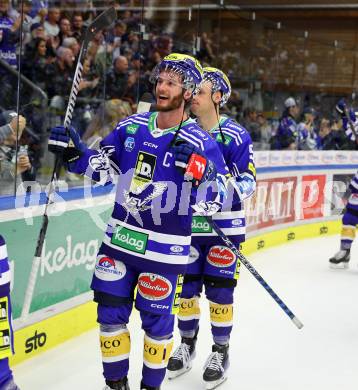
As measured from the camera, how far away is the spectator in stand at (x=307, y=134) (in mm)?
9766

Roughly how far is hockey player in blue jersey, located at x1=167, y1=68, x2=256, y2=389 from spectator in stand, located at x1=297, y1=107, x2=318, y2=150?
249 inches

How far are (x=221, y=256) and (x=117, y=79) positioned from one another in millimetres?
3652

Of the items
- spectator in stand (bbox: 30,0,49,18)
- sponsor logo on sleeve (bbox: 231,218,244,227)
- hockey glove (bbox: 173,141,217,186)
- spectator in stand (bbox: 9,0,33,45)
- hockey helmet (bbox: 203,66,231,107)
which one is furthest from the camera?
spectator in stand (bbox: 30,0,49,18)

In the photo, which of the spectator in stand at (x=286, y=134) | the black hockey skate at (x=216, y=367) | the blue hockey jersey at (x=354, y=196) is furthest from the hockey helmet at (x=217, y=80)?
the spectator in stand at (x=286, y=134)

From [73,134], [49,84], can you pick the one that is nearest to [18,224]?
[73,134]

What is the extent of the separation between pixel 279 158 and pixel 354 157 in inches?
62.5

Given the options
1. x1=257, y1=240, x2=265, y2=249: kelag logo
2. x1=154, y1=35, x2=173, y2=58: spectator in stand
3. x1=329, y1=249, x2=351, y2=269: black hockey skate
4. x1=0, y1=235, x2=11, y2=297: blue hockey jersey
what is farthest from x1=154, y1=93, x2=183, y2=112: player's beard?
x1=154, y1=35, x2=173, y2=58: spectator in stand

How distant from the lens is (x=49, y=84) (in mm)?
5941

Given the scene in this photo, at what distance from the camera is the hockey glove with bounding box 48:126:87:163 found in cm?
271

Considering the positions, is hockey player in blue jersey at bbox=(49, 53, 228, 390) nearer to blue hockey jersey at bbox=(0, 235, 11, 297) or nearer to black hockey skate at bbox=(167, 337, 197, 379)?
blue hockey jersey at bbox=(0, 235, 11, 297)

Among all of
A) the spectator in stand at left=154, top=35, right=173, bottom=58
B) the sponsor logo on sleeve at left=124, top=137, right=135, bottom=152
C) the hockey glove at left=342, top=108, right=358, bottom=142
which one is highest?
the spectator in stand at left=154, top=35, right=173, bottom=58

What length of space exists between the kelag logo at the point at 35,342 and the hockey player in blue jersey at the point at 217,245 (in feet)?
2.60

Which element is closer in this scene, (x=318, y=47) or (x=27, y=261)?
(x=27, y=261)

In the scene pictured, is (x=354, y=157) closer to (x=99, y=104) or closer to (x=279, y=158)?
(x=279, y=158)
